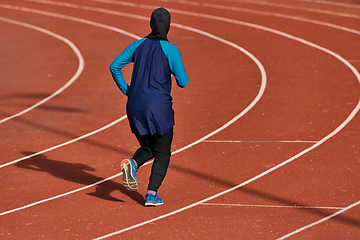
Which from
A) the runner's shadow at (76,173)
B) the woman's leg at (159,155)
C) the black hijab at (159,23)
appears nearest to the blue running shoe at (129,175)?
the woman's leg at (159,155)

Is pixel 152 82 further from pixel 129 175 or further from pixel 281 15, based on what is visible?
pixel 281 15

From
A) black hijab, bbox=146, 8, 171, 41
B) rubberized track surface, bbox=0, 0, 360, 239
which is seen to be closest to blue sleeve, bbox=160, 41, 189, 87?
black hijab, bbox=146, 8, 171, 41

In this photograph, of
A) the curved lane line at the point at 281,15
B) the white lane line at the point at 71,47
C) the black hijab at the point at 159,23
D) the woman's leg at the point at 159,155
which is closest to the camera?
the black hijab at the point at 159,23

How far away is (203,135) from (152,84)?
11.4ft

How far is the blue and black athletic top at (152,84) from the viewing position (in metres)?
6.35

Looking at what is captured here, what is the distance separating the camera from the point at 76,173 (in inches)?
321

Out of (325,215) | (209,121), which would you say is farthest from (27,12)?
(325,215)

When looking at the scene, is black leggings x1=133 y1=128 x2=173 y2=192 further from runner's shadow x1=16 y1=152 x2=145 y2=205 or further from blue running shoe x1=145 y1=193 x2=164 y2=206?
runner's shadow x1=16 y1=152 x2=145 y2=205

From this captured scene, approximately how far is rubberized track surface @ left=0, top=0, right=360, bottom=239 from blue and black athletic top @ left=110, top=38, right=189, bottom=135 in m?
1.04

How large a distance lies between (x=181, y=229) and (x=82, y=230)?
1.04 meters

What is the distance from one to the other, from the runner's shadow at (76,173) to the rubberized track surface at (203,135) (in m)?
0.02

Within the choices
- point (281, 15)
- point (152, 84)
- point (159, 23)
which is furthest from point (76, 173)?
point (281, 15)

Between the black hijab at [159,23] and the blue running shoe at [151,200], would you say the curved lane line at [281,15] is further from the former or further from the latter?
the blue running shoe at [151,200]

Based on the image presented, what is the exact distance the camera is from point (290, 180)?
299 inches
